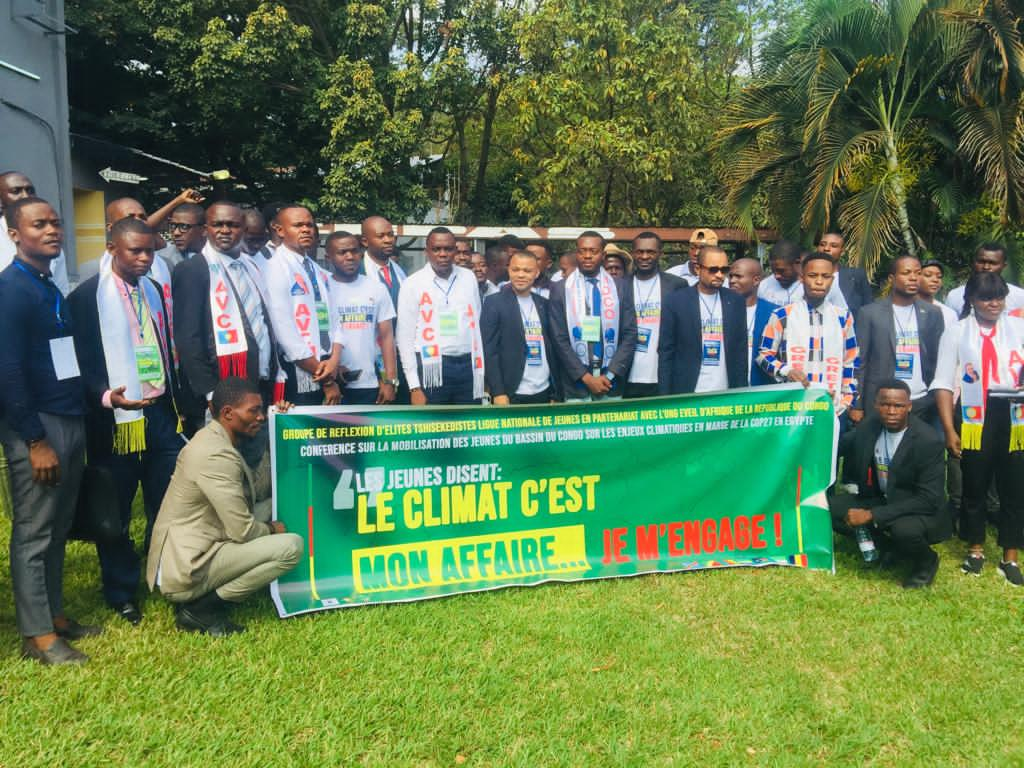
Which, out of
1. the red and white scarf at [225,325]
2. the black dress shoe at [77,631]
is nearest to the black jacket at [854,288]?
the red and white scarf at [225,325]

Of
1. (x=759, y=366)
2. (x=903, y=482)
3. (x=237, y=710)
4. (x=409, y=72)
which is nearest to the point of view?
(x=237, y=710)

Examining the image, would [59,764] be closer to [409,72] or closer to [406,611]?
[406,611]

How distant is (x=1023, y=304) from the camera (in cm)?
665

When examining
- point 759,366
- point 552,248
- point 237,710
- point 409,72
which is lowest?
point 237,710

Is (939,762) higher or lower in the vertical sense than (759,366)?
lower

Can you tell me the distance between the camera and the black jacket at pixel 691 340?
604 centimetres

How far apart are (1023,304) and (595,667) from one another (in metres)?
4.90

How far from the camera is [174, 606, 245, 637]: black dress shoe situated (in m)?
4.32

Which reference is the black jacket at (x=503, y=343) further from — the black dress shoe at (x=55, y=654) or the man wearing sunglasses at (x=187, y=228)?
the black dress shoe at (x=55, y=654)

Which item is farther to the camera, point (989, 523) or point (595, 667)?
point (989, 523)

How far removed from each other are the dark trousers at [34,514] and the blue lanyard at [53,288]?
1.52 ft

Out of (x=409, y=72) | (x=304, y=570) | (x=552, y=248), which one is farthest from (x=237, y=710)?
(x=409, y=72)

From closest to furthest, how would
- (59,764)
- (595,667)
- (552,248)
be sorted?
(59,764) → (595,667) → (552,248)

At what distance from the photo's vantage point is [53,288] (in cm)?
406
